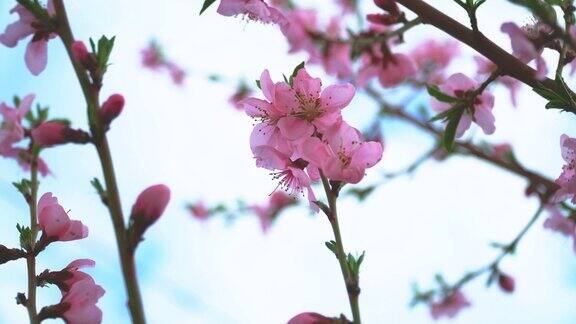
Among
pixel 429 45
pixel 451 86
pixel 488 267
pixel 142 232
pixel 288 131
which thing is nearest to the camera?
pixel 142 232

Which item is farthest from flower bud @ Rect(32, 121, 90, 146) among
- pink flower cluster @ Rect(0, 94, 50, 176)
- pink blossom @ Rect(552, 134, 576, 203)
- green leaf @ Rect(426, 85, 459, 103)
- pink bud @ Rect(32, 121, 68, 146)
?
pink blossom @ Rect(552, 134, 576, 203)

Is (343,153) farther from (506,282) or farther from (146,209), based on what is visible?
(506,282)

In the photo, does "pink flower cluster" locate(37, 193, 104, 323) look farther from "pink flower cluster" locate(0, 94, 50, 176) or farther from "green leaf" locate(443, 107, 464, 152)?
"green leaf" locate(443, 107, 464, 152)

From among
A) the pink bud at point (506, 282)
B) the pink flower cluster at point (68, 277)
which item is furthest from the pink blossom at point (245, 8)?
the pink bud at point (506, 282)

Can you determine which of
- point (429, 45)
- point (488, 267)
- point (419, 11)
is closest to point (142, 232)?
point (419, 11)

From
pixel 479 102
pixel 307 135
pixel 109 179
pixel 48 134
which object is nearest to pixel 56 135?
pixel 48 134

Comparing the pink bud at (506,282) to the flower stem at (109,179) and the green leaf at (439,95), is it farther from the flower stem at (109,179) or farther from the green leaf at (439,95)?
the flower stem at (109,179)

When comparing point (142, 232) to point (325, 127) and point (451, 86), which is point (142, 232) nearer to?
point (325, 127)
